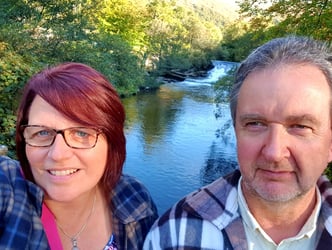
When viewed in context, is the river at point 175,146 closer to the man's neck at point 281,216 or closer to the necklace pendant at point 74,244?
the necklace pendant at point 74,244

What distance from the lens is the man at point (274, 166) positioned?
39.8 inches

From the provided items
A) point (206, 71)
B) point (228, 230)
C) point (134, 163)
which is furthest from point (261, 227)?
point (206, 71)

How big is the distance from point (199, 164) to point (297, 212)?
756 cm

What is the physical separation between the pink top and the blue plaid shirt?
0.05 m

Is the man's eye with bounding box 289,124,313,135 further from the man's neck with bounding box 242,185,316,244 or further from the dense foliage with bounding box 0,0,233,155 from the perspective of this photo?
the dense foliage with bounding box 0,0,233,155

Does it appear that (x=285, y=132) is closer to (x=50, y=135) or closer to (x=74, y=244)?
(x=50, y=135)

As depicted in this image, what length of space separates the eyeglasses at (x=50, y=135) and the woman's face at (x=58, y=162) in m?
0.01

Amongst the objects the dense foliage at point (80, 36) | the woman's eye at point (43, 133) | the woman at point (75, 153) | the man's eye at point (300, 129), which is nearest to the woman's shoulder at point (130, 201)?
the woman at point (75, 153)

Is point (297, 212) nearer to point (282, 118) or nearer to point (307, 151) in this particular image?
point (307, 151)

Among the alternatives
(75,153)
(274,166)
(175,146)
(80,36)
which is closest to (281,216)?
(274,166)

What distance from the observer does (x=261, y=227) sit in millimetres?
1115

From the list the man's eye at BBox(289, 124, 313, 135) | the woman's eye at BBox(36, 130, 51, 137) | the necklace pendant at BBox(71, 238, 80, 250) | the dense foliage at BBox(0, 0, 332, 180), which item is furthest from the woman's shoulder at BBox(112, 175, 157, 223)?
the dense foliage at BBox(0, 0, 332, 180)

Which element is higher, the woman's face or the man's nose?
the man's nose

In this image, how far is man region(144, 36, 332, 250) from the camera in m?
1.01
